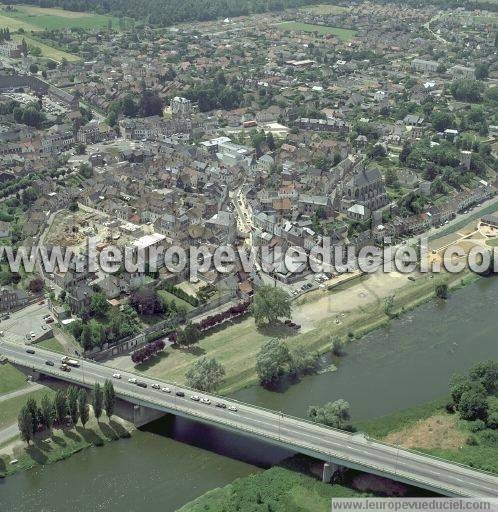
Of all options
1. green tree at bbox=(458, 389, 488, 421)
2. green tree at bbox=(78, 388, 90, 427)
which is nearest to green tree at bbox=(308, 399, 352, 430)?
green tree at bbox=(458, 389, 488, 421)

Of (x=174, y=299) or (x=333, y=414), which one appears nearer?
(x=333, y=414)

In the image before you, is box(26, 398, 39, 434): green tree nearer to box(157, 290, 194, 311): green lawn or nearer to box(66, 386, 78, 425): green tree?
box(66, 386, 78, 425): green tree

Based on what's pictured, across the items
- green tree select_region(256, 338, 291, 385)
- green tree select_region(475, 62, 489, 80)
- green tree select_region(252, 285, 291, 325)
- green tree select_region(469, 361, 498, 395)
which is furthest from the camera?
green tree select_region(475, 62, 489, 80)

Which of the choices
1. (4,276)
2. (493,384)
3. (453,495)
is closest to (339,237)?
(493,384)

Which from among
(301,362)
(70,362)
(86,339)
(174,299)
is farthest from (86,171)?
(301,362)

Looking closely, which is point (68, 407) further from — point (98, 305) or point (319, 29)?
point (319, 29)

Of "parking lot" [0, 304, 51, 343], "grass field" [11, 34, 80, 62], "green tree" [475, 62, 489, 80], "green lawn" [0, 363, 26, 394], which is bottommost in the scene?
"green lawn" [0, 363, 26, 394]
